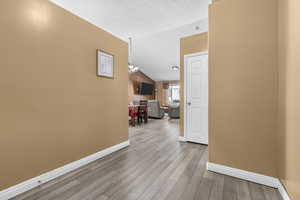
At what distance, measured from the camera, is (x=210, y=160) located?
2.13 m

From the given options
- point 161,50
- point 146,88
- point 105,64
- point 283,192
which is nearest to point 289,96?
point 283,192

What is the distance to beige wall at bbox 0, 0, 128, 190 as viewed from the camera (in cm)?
153

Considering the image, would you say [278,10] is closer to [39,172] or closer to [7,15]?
[7,15]

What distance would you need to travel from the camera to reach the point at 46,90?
6.08 feet

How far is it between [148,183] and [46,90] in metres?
1.79

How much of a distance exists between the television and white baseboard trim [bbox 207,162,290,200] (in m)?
8.01

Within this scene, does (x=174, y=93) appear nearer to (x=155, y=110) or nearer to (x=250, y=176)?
(x=155, y=110)

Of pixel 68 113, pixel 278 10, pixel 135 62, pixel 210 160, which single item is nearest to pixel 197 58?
pixel 278 10

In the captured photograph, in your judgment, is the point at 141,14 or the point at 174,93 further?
the point at 174,93

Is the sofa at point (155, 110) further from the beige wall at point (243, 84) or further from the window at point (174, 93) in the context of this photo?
the beige wall at point (243, 84)

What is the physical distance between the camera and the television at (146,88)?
9812mm

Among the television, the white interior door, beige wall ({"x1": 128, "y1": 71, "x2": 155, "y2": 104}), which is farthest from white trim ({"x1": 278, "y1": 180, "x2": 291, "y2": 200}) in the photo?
the television

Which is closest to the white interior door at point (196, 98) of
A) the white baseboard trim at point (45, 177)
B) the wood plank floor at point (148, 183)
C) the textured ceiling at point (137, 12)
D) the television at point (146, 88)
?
the wood plank floor at point (148, 183)

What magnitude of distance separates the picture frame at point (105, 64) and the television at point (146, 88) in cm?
691
